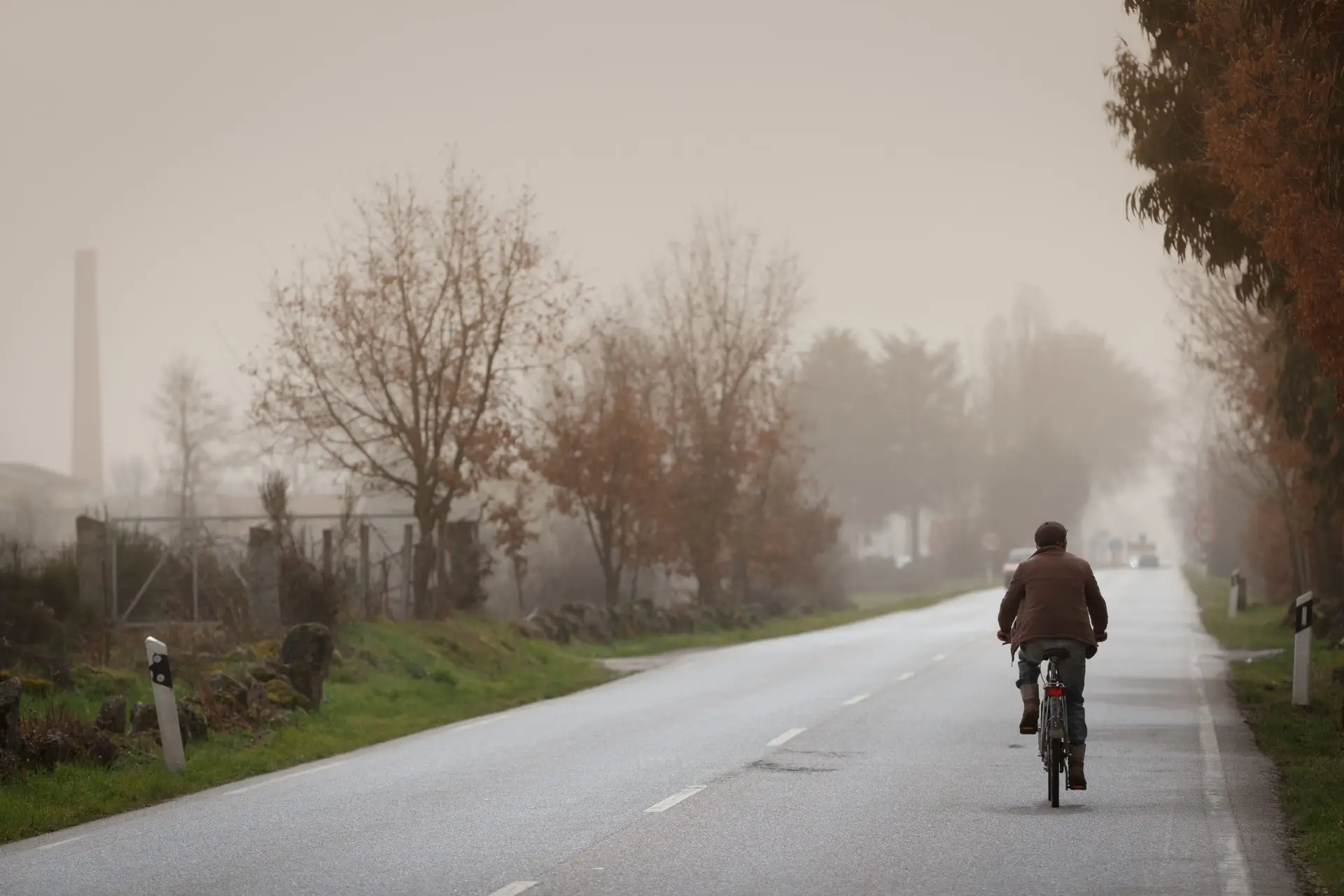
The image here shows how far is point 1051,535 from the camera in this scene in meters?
14.0

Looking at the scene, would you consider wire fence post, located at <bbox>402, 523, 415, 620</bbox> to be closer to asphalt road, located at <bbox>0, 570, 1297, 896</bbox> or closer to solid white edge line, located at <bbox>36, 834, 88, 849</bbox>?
asphalt road, located at <bbox>0, 570, 1297, 896</bbox>

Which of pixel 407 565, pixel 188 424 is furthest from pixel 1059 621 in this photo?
pixel 188 424

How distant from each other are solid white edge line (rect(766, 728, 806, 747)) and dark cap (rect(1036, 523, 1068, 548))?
480cm

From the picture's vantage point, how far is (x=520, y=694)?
2656 cm

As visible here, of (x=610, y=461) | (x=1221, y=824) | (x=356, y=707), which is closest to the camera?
(x=1221, y=824)

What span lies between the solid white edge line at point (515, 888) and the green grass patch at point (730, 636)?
26753 mm

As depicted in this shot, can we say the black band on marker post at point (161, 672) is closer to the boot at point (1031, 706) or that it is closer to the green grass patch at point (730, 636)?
the boot at point (1031, 706)

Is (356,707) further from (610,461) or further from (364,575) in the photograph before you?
(610,461)

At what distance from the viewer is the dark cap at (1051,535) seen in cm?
1390

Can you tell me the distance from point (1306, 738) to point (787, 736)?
4.84 meters

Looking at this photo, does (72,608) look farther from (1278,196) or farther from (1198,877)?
(1198,877)

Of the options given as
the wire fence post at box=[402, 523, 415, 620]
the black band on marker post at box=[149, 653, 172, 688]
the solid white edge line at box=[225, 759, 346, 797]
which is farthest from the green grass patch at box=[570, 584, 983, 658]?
the black band on marker post at box=[149, 653, 172, 688]

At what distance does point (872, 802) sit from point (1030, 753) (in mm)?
3911

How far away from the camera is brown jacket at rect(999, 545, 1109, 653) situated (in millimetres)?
13578
